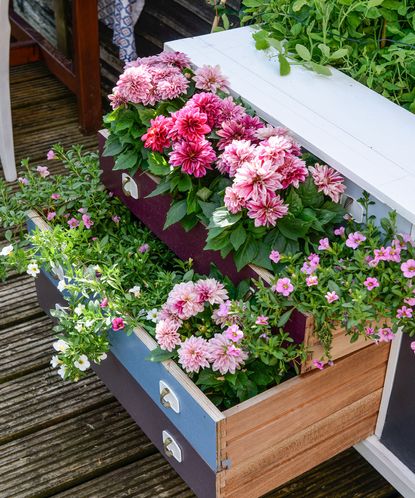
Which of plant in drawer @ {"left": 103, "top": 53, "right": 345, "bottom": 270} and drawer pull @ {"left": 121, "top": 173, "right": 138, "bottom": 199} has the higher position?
plant in drawer @ {"left": 103, "top": 53, "right": 345, "bottom": 270}

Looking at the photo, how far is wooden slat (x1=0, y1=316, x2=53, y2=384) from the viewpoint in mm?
2393

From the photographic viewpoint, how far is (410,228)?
67.0 inches

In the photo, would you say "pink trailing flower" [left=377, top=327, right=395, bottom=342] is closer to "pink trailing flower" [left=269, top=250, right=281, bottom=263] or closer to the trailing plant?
"pink trailing flower" [left=269, top=250, right=281, bottom=263]

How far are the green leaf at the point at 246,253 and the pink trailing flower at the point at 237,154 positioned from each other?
15 centimetres

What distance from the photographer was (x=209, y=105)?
196 cm

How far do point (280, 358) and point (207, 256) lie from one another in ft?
1.15

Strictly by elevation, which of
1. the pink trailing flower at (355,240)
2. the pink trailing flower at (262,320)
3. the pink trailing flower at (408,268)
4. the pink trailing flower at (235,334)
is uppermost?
the pink trailing flower at (408,268)

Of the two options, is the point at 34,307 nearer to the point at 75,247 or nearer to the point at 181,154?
the point at 75,247

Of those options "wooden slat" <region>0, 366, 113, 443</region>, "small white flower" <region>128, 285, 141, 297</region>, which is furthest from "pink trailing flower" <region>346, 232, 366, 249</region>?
"wooden slat" <region>0, 366, 113, 443</region>

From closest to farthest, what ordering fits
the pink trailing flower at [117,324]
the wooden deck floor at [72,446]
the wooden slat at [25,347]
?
the pink trailing flower at [117,324] → the wooden deck floor at [72,446] → the wooden slat at [25,347]

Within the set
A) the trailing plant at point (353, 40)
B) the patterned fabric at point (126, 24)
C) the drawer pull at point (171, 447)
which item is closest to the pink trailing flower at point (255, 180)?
the trailing plant at point (353, 40)

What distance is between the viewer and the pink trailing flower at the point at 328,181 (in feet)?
5.95

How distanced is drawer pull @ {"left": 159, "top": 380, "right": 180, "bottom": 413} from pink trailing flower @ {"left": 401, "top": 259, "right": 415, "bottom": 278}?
511 mm

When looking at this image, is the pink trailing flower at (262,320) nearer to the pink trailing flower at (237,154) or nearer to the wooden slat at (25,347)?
the pink trailing flower at (237,154)
